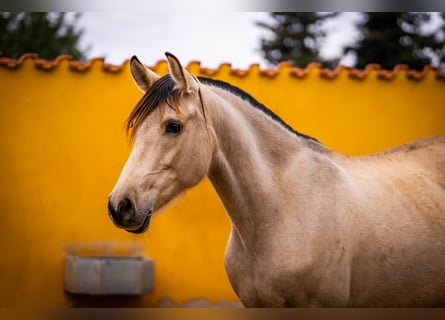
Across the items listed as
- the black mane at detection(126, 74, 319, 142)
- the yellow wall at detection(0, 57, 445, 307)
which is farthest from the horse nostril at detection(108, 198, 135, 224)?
the yellow wall at detection(0, 57, 445, 307)

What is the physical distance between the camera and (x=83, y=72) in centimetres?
432

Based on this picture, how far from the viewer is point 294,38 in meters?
11.8

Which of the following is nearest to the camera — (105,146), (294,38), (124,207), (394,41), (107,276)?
(124,207)

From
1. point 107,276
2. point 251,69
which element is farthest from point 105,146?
point 251,69

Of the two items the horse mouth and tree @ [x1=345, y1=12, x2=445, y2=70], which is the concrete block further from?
tree @ [x1=345, y1=12, x2=445, y2=70]

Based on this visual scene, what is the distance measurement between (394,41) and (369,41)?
21.8 inches

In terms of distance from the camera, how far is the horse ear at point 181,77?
263cm

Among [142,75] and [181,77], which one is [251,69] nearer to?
[142,75]

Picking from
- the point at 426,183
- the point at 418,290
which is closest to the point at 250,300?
the point at 418,290

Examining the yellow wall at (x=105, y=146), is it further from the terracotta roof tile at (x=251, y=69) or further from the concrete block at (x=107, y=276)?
the concrete block at (x=107, y=276)

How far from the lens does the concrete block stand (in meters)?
4.08

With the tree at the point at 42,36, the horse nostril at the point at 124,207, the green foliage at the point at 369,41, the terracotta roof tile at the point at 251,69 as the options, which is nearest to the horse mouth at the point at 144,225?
the horse nostril at the point at 124,207

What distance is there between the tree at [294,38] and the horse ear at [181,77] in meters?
8.88

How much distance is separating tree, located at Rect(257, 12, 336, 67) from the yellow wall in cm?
709
